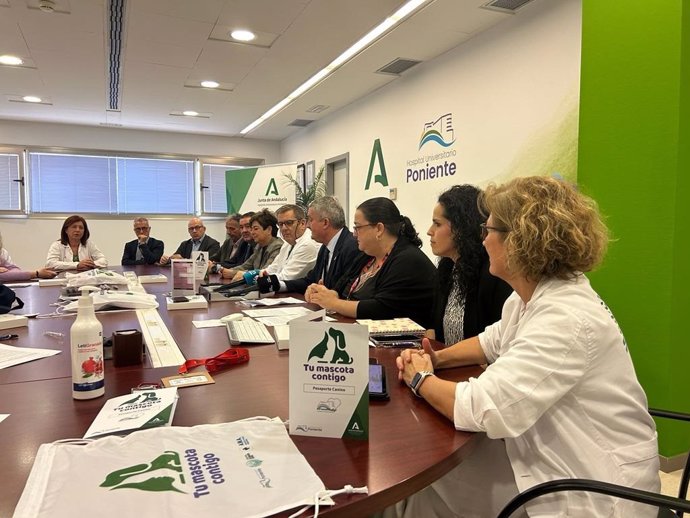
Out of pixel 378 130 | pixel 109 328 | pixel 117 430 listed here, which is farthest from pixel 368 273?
pixel 378 130

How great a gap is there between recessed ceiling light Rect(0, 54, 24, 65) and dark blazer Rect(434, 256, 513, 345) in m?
4.99

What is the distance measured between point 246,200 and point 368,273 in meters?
5.35

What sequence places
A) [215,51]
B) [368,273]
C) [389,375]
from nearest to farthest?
1. [389,375]
2. [368,273]
3. [215,51]

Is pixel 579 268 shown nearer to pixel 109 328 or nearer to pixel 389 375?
pixel 389 375

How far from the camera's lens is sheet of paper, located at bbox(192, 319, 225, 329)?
2.02 metres

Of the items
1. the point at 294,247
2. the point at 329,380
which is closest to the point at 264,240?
the point at 294,247

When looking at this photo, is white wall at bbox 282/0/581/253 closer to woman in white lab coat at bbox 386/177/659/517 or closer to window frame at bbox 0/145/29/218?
woman in white lab coat at bbox 386/177/659/517

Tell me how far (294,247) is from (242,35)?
1.87 meters

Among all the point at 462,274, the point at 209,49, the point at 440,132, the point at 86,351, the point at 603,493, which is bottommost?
the point at 603,493

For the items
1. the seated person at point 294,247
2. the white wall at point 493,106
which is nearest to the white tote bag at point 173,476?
the seated person at point 294,247

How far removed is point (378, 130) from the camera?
5945 millimetres

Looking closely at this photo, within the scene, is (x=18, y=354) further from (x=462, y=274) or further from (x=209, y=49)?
(x=209, y=49)

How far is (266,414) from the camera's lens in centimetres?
108

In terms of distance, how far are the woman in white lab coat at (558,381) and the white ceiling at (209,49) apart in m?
2.96
